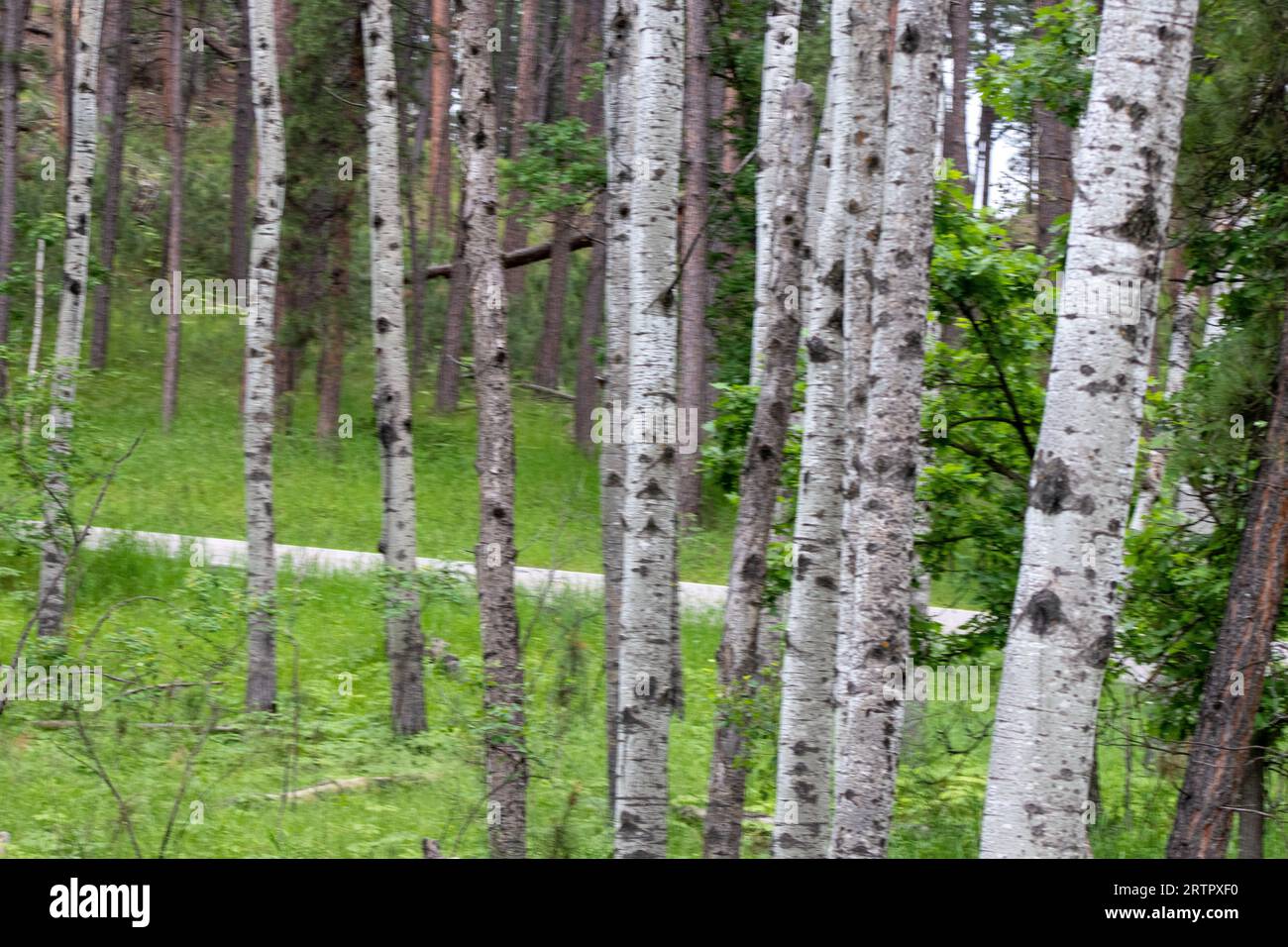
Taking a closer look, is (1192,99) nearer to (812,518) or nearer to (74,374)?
(812,518)

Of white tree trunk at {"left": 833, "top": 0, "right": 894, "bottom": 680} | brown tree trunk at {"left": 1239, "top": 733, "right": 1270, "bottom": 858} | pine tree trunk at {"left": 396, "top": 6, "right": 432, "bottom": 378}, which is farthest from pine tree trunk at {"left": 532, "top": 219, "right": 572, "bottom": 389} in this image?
brown tree trunk at {"left": 1239, "top": 733, "right": 1270, "bottom": 858}

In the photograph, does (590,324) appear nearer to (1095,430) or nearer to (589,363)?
(589,363)

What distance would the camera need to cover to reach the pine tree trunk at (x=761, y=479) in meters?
8.10

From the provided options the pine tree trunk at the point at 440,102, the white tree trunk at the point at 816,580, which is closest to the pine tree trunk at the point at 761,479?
the white tree trunk at the point at 816,580

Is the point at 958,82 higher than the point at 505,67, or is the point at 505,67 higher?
the point at 505,67

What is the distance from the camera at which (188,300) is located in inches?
505

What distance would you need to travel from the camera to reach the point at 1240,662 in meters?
6.98

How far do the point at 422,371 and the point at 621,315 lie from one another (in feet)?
72.7

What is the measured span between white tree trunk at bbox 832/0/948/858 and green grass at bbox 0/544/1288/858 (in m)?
1.75

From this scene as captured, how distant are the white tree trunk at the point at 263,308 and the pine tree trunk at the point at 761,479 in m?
5.12

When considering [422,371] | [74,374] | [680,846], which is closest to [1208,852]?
[680,846]

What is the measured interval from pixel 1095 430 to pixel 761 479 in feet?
12.2

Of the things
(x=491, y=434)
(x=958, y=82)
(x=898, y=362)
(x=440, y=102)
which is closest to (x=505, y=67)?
(x=440, y=102)

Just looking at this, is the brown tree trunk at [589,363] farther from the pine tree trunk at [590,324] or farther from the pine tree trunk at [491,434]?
the pine tree trunk at [491,434]
